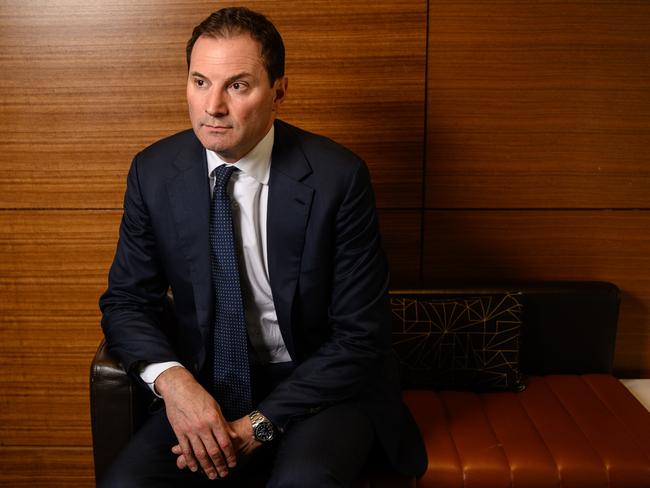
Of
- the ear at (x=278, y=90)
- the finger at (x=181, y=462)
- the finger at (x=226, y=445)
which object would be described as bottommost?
the finger at (x=181, y=462)

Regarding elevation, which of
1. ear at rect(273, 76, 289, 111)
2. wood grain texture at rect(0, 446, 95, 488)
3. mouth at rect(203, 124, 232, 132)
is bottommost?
wood grain texture at rect(0, 446, 95, 488)

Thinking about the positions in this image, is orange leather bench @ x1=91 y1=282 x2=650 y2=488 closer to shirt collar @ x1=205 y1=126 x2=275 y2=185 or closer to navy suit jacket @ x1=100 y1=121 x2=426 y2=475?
navy suit jacket @ x1=100 y1=121 x2=426 y2=475

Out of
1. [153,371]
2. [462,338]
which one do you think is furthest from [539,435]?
[153,371]

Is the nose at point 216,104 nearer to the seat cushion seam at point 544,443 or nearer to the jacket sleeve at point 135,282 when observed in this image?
the jacket sleeve at point 135,282

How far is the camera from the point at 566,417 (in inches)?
98.1

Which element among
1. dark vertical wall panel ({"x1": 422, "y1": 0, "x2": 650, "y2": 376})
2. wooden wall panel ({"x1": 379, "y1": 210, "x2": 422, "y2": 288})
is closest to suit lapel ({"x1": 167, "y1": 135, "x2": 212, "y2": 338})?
wooden wall panel ({"x1": 379, "y1": 210, "x2": 422, "y2": 288})

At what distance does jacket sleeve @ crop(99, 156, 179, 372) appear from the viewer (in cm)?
221

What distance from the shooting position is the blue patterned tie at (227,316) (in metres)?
2.15

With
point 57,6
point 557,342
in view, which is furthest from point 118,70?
point 557,342

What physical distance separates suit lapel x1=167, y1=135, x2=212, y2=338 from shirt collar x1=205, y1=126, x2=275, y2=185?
3 centimetres

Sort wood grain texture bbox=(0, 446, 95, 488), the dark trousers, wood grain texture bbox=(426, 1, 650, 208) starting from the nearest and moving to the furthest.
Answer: the dark trousers → wood grain texture bbox=(426, 1, 650, 208) → wood grain texture bbox=(0, 446, 95, 488)

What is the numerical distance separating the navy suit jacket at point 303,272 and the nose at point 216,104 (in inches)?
9.6

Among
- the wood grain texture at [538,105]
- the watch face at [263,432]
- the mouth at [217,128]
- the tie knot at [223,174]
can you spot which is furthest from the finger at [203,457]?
the wood grain texture at [538,105]

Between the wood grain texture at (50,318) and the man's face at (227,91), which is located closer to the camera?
the man's face at (227,91)
